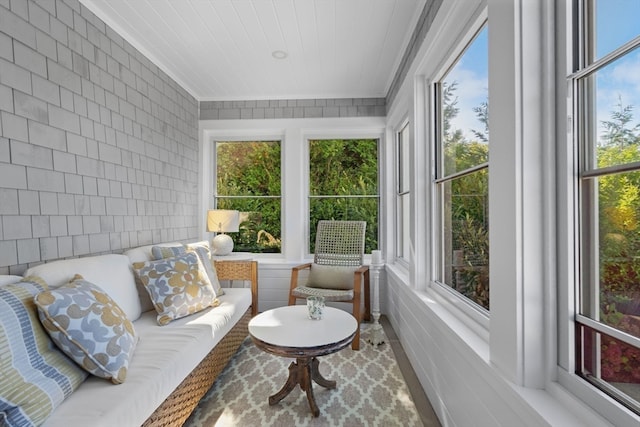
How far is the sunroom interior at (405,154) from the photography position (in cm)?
97

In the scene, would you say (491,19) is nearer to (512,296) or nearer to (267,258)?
(512,296)

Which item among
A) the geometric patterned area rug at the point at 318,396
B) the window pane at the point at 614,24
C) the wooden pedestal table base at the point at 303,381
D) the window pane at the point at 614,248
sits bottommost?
the geometric patterned area rug at the point at 318,396

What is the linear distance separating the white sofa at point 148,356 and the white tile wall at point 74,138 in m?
0.25

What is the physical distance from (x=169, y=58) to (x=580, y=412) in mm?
3607

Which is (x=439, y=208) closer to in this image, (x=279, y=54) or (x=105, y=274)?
(x=279, y=54)

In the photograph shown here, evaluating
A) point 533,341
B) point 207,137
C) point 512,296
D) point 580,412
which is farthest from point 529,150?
point 207,137

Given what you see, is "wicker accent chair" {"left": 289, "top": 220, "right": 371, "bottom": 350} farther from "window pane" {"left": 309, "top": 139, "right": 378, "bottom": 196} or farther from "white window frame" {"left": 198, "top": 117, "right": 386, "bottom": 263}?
"window pane" {"left": 309, "top": 139, "right": 378, "bottom": 196}

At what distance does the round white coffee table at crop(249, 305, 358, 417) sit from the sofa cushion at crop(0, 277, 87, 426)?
0.91 m

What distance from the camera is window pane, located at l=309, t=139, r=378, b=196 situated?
4082mm

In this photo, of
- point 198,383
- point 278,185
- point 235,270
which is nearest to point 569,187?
point 198,383

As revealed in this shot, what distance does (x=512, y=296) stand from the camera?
1.14 meters

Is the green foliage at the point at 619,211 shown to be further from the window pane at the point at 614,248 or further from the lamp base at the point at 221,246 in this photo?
the lamp base at the point at 221,246

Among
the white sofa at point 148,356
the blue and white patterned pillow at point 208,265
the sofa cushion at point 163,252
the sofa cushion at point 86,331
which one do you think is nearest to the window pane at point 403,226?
the white sofa at point 148,356

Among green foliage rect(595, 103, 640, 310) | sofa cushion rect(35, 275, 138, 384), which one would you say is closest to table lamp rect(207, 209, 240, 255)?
sofa cushion rect(35, 275, 138, 384)
